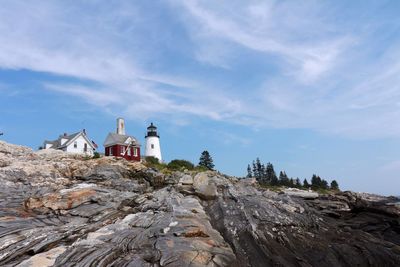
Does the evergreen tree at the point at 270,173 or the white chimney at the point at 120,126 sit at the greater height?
the white chimney at the point at 120,126

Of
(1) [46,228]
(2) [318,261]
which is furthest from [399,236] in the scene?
(1) [46,228]

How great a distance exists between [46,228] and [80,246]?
14.9ft

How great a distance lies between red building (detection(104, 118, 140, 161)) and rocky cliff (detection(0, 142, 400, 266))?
41.9 meters

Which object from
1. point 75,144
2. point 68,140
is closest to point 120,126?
point 75,144

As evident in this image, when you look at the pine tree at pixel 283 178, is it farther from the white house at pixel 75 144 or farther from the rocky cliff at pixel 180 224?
the rocky cliff at pixel 180 224

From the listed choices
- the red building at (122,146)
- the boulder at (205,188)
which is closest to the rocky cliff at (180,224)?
the boulder at (205,188)

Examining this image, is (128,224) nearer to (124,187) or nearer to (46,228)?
(46,228)

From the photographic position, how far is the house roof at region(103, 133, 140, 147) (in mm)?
80444

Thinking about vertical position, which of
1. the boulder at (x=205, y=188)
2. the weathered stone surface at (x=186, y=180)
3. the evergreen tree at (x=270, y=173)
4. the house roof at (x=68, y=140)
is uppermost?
the house roof at (x=68, y=140)

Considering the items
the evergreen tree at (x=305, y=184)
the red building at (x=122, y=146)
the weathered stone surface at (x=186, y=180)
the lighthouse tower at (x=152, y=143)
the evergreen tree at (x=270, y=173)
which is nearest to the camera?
the weathered stone surface at (x=186, y=180)

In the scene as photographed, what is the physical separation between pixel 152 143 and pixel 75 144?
1795 centimetres

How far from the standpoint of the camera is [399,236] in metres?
27.3

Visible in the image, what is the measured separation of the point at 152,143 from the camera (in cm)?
9100

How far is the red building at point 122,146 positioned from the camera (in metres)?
79.8
